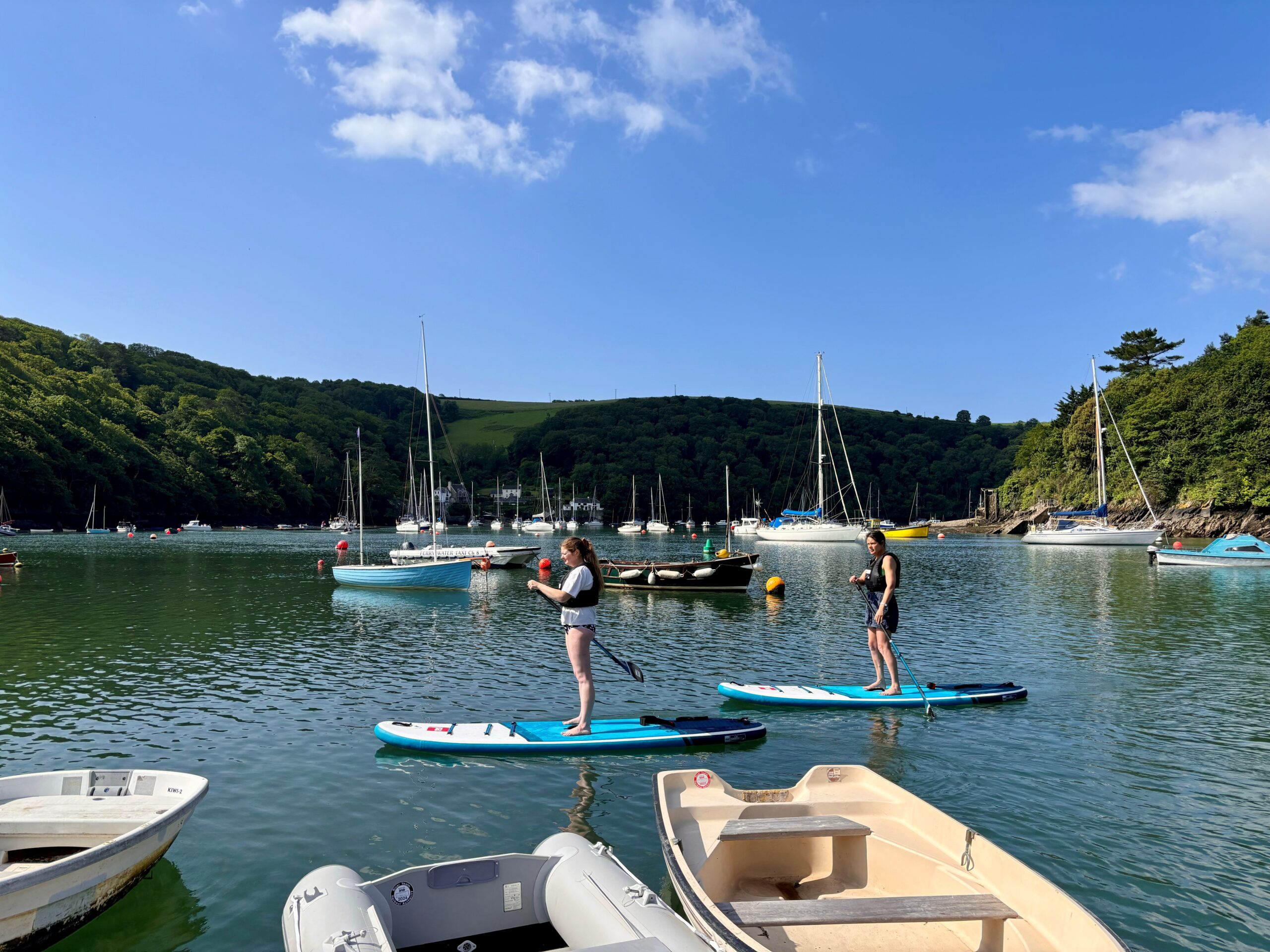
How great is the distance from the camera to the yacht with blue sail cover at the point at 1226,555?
134 ft

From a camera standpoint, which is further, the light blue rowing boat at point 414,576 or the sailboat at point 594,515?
the sailboat at point 594,515

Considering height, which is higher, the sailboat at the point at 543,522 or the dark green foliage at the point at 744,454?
the dark green foliage at the point at 744,454

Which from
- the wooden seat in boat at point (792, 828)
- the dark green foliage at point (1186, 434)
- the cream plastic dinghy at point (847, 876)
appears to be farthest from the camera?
the dark green foliage at point (1186, 434)

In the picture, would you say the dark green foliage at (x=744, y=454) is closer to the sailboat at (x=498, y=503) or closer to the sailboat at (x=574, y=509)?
the sailboat at (x=574, y=509)

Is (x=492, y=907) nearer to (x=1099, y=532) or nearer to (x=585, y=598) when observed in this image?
(x=585, y=598)

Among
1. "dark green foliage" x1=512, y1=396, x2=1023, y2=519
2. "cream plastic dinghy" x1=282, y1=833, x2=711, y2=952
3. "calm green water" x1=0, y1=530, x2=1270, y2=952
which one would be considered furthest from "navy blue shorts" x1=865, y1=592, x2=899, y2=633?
"dark green foliage" x1=512, y1=396, x2=1023, y2=519

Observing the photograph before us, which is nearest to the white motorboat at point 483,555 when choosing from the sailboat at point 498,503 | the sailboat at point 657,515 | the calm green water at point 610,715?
the calm green water at point 610,715

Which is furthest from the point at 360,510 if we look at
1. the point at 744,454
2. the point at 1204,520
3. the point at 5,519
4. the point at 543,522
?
the point at 744,454

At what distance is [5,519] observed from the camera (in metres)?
88.1

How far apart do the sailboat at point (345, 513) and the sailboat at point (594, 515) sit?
4217cm

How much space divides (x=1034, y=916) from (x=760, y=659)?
12.7 meters

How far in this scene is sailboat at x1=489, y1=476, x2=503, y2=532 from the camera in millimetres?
144613

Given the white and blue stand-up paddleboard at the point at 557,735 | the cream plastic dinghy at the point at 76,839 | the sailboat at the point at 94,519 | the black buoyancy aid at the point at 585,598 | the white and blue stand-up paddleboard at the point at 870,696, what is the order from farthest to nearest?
the sailboat at the point at 94,519
the white and blue stand-up paddleboard at the point at 870,696
the white and blue stand-up paddleboard at the point at 557,735
the black buoyancy aid at the point at 585,598
the cream plastic dinghy at the point at 76,839

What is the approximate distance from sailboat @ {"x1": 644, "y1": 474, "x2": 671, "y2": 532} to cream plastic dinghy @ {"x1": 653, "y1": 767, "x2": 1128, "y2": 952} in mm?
113868
